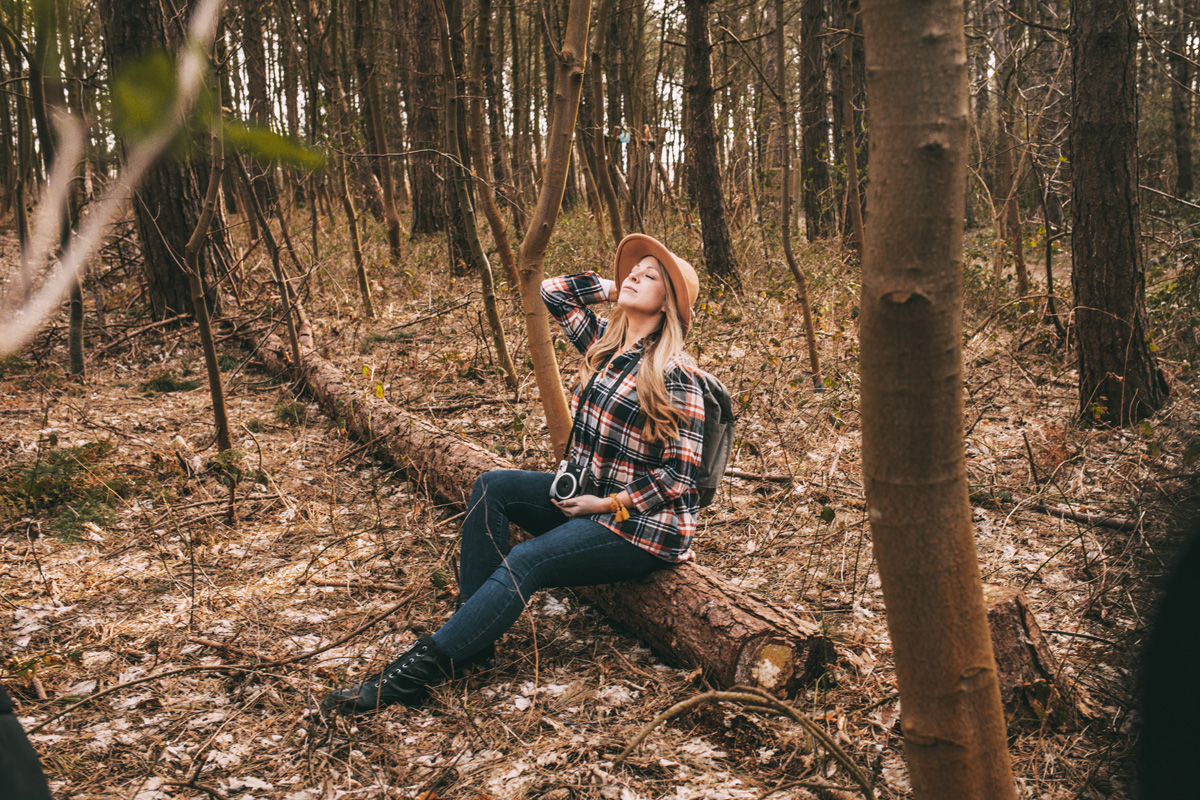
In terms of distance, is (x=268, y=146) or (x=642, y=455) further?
(x=642, y=455)

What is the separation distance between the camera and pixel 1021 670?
2262mm

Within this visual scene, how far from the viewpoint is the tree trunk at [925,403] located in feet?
3.83

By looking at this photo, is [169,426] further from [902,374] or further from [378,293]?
[902,374]

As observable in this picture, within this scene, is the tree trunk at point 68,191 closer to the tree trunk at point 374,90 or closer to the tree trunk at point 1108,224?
the tree trunk at point 374,90

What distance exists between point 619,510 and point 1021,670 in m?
1.36

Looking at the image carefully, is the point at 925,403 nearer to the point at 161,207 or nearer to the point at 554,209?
the point at 554,209

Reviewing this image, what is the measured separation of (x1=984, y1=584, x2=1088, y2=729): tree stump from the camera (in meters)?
2.25

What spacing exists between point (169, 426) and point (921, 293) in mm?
4990

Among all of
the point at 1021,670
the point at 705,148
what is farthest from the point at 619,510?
the point at 705,148

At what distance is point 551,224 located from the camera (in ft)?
10.7


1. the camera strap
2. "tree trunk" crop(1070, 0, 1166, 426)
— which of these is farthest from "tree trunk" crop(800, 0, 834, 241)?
the camera strap

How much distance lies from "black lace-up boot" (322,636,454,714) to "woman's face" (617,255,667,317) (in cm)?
142

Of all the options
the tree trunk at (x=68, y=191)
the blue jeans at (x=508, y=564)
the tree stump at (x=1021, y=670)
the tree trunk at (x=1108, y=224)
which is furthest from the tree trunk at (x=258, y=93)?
the tree trunk at (x=1108, y=224)

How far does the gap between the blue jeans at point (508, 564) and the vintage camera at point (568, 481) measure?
0.46 feet
